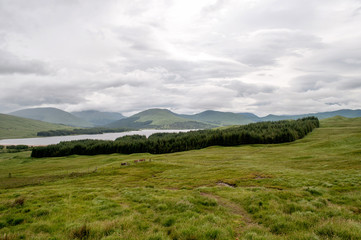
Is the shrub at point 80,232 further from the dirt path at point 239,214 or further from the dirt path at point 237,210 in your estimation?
the dirt path at point 237,210

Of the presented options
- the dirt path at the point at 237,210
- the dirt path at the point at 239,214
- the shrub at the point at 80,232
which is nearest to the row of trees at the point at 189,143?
the dirt path at the point at 237,210

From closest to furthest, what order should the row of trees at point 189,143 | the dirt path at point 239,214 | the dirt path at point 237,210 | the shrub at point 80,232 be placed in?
the shrub at point 80,232
the dirt path at point 239,214
the dirt path at point 237,210
the row of trees at point 189,143

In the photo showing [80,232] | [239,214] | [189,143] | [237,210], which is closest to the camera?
[80,232]

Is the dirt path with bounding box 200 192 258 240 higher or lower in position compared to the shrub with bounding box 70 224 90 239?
lower

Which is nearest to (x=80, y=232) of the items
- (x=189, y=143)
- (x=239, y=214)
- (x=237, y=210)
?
(x=239, y=214)

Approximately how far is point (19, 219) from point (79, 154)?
16145 cm

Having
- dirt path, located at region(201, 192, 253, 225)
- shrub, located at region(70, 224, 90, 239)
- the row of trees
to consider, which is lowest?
the row of trees

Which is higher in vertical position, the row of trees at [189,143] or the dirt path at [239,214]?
the dirt path at [239,214]

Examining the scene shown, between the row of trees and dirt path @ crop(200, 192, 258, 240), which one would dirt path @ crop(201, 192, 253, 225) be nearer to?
dirt path @ crop(200, 192, 258, 240)

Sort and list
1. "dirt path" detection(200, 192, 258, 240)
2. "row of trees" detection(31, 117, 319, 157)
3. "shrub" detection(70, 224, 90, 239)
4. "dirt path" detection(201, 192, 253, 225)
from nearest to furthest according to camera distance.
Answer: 1. "shrub" detection(70, 224, 90, 239)
2. "dirt path" detection(200, 192, 258, 240)
3. "dirt path" detection(201, 192, 253, 225)
4. "row of trees" detection(31, 117, 319, 157)

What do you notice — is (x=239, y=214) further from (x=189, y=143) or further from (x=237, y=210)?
(x=189, y=143)

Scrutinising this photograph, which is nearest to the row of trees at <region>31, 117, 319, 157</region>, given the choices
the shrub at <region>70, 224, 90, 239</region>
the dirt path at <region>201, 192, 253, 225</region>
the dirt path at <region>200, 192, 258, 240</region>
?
the dirt path at <region>201, 192, 253, 225</region>

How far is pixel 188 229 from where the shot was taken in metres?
10.3

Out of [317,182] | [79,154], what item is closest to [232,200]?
[317,182]
